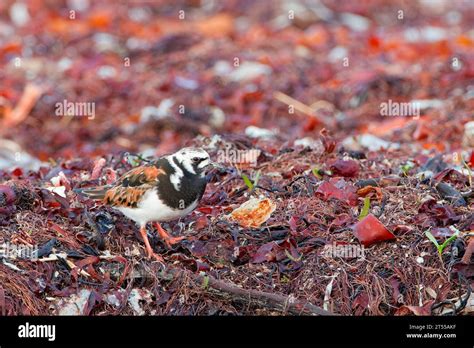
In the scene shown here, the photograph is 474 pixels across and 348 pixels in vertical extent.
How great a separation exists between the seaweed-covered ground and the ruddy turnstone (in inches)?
8.9

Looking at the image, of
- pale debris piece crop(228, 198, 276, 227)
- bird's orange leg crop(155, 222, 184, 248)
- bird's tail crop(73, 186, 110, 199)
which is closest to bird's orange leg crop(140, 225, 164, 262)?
bird's orange leg crop(155, 222, 184, 248)

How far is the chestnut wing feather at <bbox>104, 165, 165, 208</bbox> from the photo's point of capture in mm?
5805

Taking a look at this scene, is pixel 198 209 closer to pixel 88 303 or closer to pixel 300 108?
pixel 88 303

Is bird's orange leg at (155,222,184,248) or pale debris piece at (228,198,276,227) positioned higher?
pale debris piece at (228,198,276,227)

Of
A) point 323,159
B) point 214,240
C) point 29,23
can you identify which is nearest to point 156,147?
point 323,159

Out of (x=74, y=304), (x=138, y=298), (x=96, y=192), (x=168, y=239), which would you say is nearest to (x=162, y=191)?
(x=168, y=239)

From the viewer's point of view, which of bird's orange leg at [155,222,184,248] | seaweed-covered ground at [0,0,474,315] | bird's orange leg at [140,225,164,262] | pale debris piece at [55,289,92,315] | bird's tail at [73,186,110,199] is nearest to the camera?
pale debris piece at [55,289,92,315]

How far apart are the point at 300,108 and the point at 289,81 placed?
3.01ft

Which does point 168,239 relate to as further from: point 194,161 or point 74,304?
point 74,304

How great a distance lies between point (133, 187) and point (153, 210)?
29 cm

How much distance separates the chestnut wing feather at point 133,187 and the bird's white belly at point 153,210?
5 centimetres

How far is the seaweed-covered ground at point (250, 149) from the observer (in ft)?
18.4

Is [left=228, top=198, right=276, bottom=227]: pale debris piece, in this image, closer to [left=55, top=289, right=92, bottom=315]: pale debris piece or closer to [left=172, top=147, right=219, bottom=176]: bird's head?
[left=172, top=147, right=219, bottom=176]: bird's head
